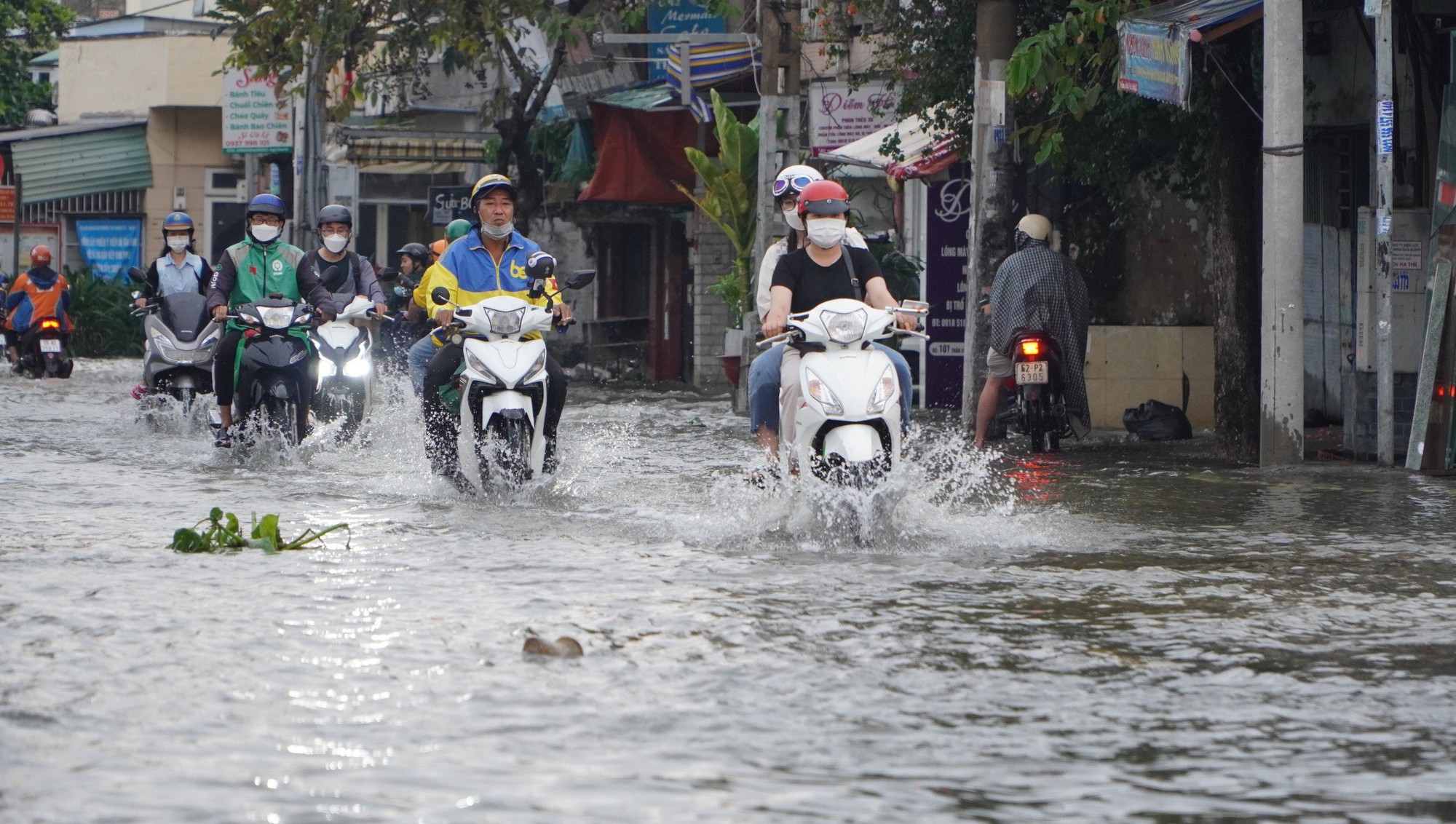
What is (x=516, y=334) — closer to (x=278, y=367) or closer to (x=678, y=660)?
(x=278, y=367)

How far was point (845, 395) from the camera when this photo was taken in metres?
8.84

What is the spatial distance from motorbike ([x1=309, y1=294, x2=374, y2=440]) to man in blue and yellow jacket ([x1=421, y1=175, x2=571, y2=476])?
123 inches

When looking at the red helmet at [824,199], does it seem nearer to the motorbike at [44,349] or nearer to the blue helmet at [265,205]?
the blue helmet at [265,205]

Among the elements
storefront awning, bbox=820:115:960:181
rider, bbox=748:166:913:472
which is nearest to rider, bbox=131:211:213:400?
storefront awning, bbox=820:115:960:181

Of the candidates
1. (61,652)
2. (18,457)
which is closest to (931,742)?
(61,652)

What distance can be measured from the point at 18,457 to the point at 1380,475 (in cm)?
805

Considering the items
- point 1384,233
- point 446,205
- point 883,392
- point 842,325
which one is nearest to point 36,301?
point 446,205

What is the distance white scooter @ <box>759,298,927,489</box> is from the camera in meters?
8.84

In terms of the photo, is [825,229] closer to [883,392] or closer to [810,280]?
[810,280]

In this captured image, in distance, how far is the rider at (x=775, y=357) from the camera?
9.40m

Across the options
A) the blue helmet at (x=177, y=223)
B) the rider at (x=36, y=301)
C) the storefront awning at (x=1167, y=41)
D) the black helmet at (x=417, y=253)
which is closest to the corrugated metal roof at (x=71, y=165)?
the rider at (x=36, y=301)

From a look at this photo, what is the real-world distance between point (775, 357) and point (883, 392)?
2.73 ft

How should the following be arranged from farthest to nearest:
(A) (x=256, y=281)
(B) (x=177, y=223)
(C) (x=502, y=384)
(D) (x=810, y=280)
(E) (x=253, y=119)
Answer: (E) (x=253, y=119) → (B) (x=177, y=223) → (A) (x=256, y=281) → (C) (x=502, y=384) → (D) (x=810, y=280)

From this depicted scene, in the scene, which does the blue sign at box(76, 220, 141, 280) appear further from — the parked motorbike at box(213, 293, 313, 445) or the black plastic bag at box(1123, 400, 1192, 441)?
the parked motorbike at box(213, 293, 313, 445)
